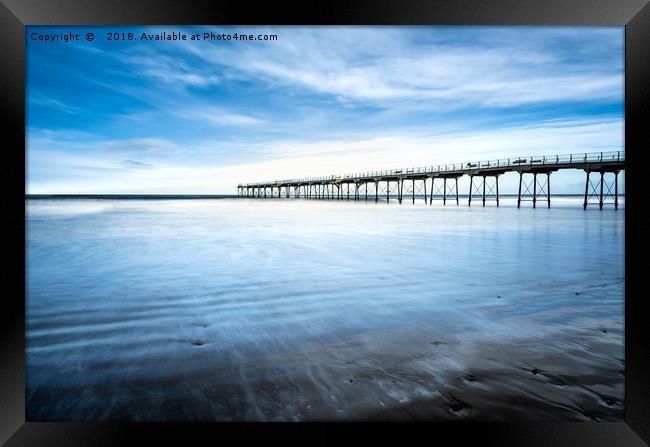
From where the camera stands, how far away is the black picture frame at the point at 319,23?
2105 millimetres

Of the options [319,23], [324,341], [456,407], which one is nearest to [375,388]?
[456,407]

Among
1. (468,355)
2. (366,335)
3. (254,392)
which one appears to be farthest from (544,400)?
(254,392)

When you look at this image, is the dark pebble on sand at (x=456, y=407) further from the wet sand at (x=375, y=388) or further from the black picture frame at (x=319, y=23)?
the black picture frame at (x=319, y=23)

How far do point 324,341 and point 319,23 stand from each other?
2.94m

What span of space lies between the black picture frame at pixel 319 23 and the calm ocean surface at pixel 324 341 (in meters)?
0.43

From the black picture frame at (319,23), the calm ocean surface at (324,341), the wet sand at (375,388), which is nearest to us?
the black picture frame at (319,23)

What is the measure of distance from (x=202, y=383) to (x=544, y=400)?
2551 millimetres

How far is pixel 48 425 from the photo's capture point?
2.17 m

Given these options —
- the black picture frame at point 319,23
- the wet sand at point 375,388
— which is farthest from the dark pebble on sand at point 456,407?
the black picture frame at point 319,23

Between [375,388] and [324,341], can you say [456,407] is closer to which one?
[375,388]

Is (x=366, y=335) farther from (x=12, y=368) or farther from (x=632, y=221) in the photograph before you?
(x=12, y=368)

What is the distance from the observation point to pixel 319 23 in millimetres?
2381

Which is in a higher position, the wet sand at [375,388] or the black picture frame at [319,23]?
the black picture frame at [319,23]

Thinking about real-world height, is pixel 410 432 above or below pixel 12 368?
below
